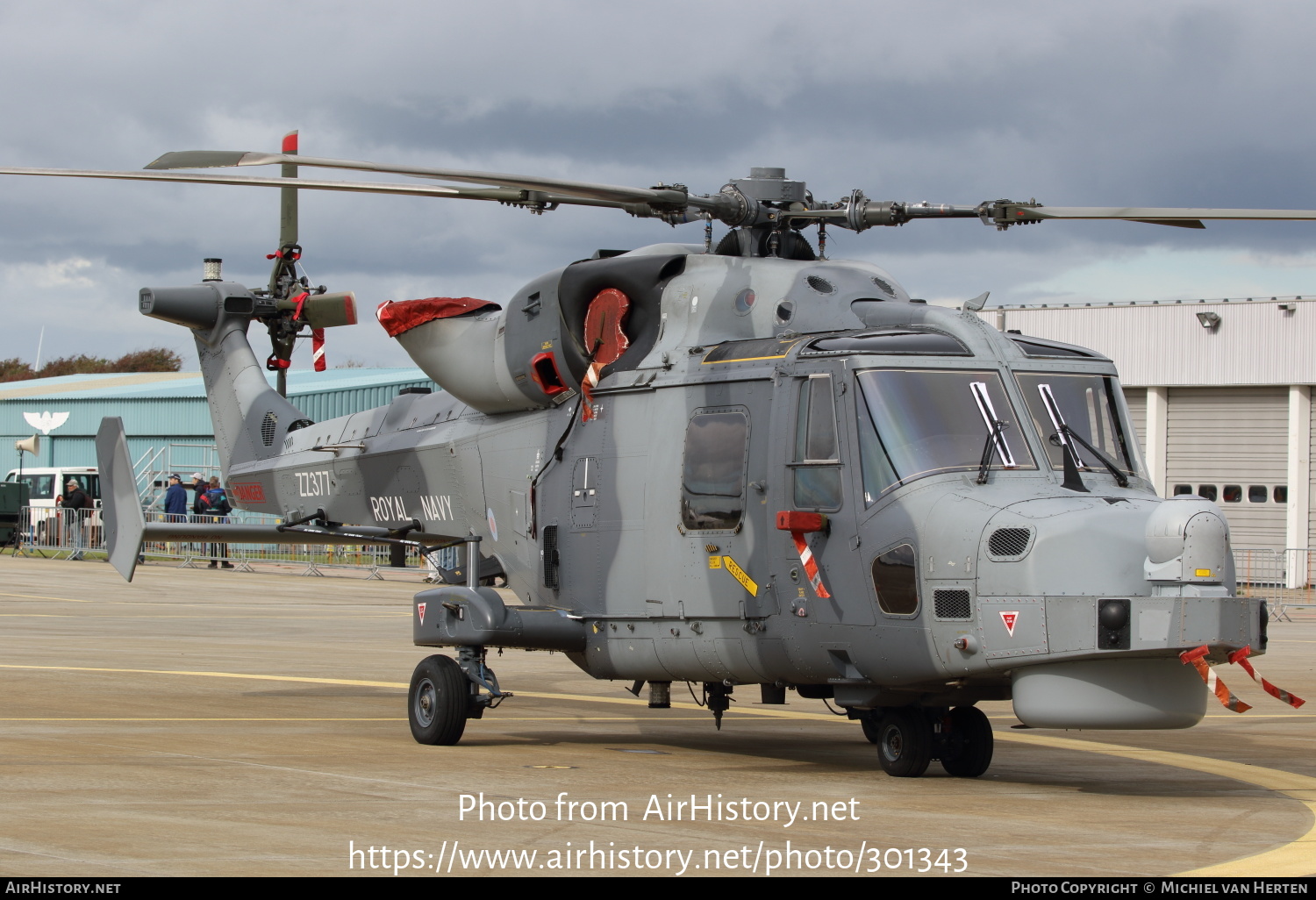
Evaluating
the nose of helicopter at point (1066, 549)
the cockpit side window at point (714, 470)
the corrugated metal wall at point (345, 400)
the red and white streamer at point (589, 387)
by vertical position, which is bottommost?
the nose of helicopter at point (1066, 549)

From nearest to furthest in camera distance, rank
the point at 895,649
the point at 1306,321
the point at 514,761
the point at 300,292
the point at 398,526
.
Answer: the point at 895,649
the point at 514,761
the point at 398,526
the point at 300,292
the point at 1306,321

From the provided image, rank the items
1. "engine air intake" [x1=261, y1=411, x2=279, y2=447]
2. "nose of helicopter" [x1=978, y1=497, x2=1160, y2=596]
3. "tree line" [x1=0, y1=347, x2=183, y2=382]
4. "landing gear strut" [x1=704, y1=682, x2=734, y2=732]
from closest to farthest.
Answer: "nose of helicopter" [x1=978, y1=497, x2=1160, y2=596] → "landing gear strut" [x1=704, y1=682, x2=734, y2=732] → "engine air intake" [x1=261, y1=411, x2=279, y2=447] → "tree line" [x1=0, y1=347, x2=183, y2=382]

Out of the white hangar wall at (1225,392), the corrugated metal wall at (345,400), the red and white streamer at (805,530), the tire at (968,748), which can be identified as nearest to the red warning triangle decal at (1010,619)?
the red and white streamer at (805,530)

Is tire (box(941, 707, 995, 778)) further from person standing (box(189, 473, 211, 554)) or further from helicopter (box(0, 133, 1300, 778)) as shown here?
person standing (box(189, 473, 211, 554))

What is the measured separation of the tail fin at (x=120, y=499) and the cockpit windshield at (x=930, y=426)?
23.3 ft

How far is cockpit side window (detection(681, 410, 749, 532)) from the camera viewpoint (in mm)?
10336

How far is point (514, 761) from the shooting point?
421 inches

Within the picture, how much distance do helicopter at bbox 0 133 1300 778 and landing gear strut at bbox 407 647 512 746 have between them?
3cm

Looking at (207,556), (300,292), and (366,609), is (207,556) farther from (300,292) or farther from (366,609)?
(300,292)

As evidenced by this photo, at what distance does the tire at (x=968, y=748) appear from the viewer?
10.3m

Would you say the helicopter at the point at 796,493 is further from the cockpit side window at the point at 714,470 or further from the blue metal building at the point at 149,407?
the blue metal building at the point at 149,407

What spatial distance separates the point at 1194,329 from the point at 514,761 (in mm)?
32008

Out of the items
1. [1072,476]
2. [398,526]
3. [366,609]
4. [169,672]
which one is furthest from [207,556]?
[1072,476]

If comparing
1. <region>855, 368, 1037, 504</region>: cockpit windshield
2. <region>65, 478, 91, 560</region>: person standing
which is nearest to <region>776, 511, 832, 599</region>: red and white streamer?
<region>855, 368, 1037, 504</region>: cockpit windshield
